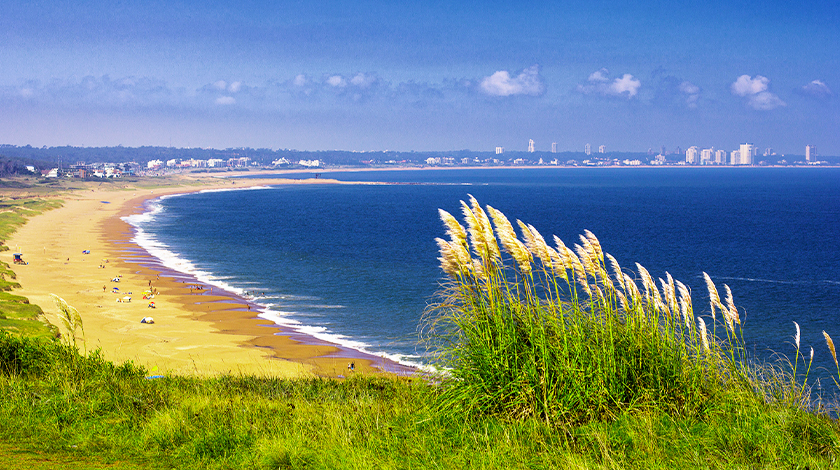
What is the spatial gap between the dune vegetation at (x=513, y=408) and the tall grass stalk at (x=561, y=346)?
19 mm

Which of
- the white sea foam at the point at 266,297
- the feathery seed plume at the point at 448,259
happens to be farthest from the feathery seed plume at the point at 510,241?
the white sea foam at the point at 266,297

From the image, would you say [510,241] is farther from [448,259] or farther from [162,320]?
[162,320]

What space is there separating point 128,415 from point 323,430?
2204 millimetres

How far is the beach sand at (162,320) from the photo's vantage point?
2103cm

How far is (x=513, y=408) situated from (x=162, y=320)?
82.8ft

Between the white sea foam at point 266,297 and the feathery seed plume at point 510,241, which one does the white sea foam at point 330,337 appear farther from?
the feathery seed plume at point 510,241

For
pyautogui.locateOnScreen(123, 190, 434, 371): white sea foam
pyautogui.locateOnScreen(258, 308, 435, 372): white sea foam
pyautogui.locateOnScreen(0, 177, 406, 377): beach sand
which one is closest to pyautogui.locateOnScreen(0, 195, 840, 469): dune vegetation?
pyautogui.locateOnScreen(123, 190, 434, 371): white sea foam

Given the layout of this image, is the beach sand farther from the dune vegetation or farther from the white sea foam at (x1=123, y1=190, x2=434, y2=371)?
the dune vegetation

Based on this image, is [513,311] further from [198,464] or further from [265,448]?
[198,464]

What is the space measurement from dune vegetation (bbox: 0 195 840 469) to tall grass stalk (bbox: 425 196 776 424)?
0.06 ft

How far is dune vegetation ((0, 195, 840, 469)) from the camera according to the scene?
5336mm

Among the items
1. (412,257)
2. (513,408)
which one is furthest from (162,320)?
(513,408)

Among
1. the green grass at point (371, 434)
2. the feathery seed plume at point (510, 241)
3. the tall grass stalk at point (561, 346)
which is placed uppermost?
the feathery seed plume at point (510, 241)

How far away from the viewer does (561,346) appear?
20.8 ft
